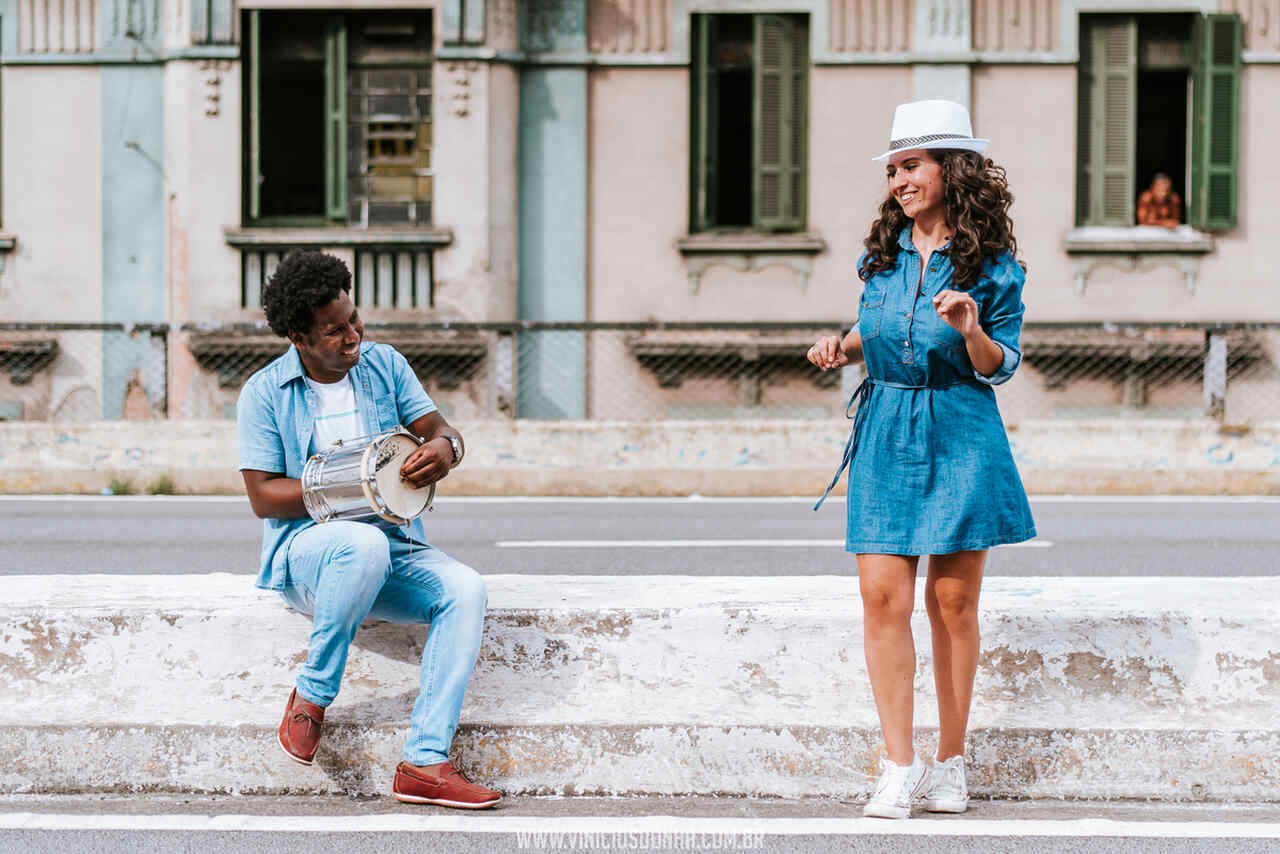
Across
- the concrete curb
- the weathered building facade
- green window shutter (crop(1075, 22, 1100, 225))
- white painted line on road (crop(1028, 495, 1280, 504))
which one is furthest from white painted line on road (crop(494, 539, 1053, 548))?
green window shutter (crop(1075, 22, 1100, 225))

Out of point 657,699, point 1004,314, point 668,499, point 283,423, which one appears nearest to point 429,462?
point 283,423

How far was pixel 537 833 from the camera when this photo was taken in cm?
401

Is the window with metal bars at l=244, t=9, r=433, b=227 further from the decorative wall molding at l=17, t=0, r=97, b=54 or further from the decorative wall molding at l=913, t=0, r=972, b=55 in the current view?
the decorative wall molding at l=913, t=0, r=972, b=55

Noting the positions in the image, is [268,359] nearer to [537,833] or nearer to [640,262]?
[640,262]

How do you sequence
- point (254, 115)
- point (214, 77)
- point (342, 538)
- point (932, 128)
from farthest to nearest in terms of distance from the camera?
point (254, 115) → point (214, 77) → point (342, 538) → point (932, 128)

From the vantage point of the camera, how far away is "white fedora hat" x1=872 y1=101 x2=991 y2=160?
4012 mm

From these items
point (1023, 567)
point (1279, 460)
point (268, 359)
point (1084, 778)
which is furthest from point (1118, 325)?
point (1084, 778)

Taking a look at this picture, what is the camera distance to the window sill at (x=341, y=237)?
16.7 meters

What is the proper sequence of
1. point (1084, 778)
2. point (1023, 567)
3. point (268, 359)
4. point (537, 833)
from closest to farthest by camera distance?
point (537, 833) < point (1084, 778) < point (1023, 567) < point (268, 359)

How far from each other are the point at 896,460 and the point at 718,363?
12957 mm

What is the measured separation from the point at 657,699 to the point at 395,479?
0.94 m

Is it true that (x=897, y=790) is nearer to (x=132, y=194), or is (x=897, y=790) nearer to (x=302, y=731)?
(x=302, y=731)

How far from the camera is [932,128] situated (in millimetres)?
4008

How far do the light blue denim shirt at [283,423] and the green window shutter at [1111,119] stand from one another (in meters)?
13.9
